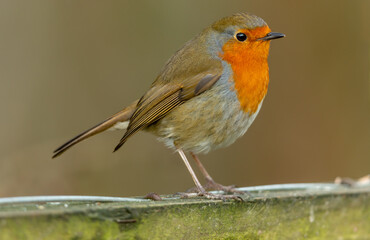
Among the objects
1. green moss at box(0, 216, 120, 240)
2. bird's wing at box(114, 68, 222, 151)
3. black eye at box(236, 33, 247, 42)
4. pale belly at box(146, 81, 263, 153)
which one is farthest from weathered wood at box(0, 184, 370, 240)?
black eye at box(236, 33, 247, 42)

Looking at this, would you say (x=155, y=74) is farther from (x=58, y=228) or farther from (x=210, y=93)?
(x=58, y=228)

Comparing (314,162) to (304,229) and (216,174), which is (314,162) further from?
(304,229)

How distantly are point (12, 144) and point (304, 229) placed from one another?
3.38 m

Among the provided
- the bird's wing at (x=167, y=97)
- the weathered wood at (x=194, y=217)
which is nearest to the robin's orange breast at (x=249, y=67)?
the bird's wing at (x=167, y=97)

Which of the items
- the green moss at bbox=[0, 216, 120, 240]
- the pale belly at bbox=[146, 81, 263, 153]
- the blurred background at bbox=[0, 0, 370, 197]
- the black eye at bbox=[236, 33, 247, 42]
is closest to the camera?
the green moss at bbox=[0, 216, 120, 240]

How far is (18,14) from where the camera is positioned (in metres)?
5.61

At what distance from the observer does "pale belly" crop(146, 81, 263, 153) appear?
354 centimetres

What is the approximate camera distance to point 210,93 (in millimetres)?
3580

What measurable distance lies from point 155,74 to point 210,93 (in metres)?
2.37

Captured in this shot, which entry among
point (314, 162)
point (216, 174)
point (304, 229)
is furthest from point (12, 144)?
point (304, 229)

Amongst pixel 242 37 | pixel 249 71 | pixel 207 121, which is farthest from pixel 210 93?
pixel 242 37

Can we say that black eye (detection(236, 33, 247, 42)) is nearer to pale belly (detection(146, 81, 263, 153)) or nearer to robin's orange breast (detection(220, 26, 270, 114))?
robin's orange breast (detection(220, 26, 270, 114))

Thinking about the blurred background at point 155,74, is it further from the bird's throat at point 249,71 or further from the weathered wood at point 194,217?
the weathered wood at point 194,217

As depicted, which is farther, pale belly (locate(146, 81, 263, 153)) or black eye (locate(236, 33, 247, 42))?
black eye (locate(236, 33, 247, 42))
